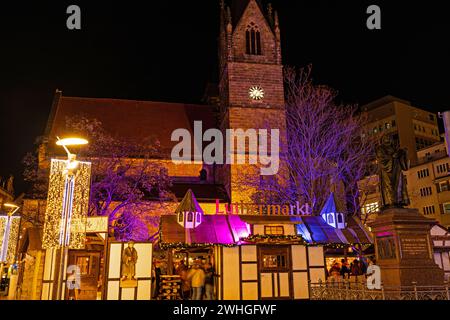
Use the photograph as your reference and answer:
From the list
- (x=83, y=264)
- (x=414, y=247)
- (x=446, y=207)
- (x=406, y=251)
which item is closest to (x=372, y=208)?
(x=414, y=247)

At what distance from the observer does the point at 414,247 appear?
36.0 ft

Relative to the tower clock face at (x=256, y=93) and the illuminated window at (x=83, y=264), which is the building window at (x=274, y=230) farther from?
the tower clock face at (x=256, y=93)

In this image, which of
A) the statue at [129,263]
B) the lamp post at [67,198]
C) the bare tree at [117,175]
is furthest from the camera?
the bare tree at [117,175]

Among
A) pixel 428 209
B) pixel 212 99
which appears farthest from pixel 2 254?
pixel 428 209

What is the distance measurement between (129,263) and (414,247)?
9.98 m

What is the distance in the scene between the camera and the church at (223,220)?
17062 millimetres

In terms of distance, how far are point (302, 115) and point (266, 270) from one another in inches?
425

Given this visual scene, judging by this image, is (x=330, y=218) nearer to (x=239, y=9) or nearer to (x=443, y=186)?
(x=239, y=9)

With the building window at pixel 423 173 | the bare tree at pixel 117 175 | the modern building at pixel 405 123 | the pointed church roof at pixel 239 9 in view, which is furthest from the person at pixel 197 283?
the modern building at pixel 405 123

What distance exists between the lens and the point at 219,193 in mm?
33875

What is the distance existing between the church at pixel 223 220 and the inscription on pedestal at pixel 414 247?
696 cm

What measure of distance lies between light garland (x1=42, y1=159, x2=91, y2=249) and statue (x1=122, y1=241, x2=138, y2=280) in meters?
4.38

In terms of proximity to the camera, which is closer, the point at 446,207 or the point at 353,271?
the point at 353,271

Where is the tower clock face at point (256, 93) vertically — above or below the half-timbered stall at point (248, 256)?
above
